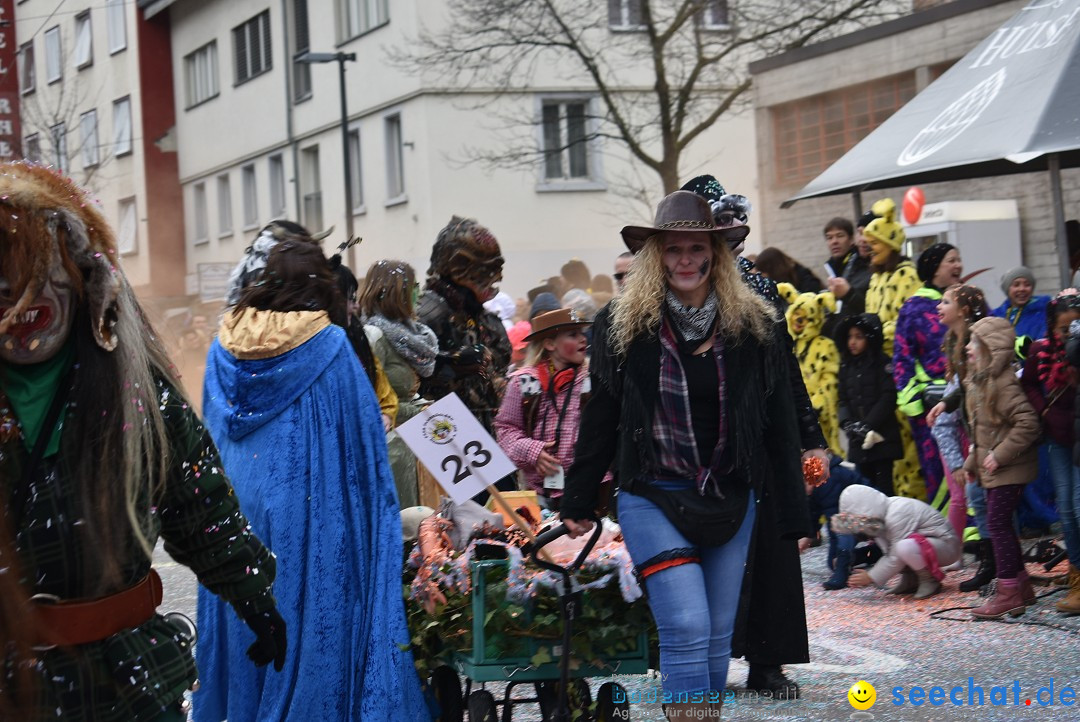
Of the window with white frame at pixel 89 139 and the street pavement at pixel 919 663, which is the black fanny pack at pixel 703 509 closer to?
the street pavement at pixel 919 663

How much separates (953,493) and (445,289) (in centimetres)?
351

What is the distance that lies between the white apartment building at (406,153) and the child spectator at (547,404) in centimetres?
2127

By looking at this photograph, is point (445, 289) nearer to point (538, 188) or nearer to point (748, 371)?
point (748, 371)

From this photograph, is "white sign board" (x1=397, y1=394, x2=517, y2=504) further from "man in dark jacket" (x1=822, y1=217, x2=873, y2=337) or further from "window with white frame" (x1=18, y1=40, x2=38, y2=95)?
"window with white frame" (x1=18, y1=40, x2=38, y2=95)

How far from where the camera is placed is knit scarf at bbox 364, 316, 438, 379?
736cm

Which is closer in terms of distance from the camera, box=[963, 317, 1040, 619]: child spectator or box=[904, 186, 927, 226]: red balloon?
box=[963, 317, 1040, 619]: child spectator

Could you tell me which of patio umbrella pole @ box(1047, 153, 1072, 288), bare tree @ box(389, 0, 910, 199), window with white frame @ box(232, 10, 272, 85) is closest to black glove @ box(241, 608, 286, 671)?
patio umbrella pole @ box(1047, 153, 1072, 288)

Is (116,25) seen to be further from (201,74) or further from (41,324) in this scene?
(41,324)

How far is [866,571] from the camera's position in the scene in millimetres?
8945

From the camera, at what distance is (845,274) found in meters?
11.4

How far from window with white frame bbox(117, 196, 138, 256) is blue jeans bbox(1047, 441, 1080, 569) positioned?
39.0 m

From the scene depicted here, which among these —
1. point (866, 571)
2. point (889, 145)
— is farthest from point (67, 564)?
point (889, 145)

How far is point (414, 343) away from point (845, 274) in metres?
4.94

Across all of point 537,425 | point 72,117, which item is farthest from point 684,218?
point 72,117
